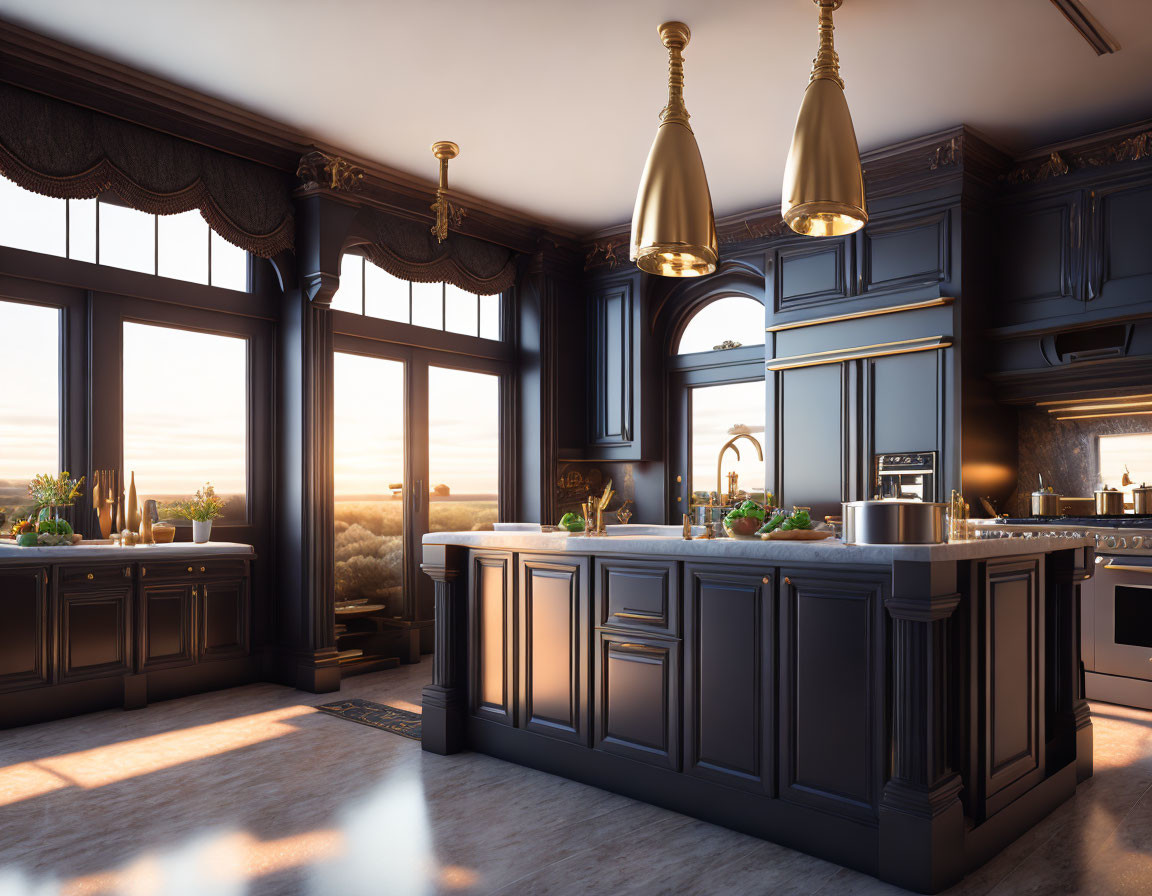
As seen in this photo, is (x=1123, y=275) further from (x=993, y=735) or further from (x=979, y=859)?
(x=979, y=859)

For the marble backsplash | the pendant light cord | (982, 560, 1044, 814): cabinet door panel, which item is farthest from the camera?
the marble backsplash

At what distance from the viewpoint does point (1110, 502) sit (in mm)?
4703

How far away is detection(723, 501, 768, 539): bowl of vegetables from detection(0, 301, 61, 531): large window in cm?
339

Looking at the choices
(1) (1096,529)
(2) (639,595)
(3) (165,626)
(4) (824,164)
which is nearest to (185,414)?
(3) (165,626)

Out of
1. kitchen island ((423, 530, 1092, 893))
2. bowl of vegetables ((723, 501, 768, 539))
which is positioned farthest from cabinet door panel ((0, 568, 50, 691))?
bowl of vegetables ((723, 501, 768, 539))

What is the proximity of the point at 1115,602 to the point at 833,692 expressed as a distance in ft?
9.10

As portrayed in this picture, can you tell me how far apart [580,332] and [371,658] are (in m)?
2.92

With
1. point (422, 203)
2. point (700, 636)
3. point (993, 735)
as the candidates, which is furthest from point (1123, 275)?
point (422, 203)

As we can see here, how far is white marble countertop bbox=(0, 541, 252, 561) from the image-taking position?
3.95 m

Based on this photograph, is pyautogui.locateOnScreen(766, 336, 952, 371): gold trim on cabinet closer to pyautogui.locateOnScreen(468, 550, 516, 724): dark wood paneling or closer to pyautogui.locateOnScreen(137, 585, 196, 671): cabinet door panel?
pyautogui.locateOnScreen(468, 550, 516, 724): dark wood paneling

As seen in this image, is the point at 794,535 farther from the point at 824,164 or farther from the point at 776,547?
the point at 824,164

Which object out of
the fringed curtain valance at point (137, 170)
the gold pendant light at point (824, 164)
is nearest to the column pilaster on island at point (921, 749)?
the gold pendant light at point (824, 164)

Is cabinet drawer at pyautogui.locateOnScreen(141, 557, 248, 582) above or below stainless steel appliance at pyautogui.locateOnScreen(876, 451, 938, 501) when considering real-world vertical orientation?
below

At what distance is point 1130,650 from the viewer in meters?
4.41
